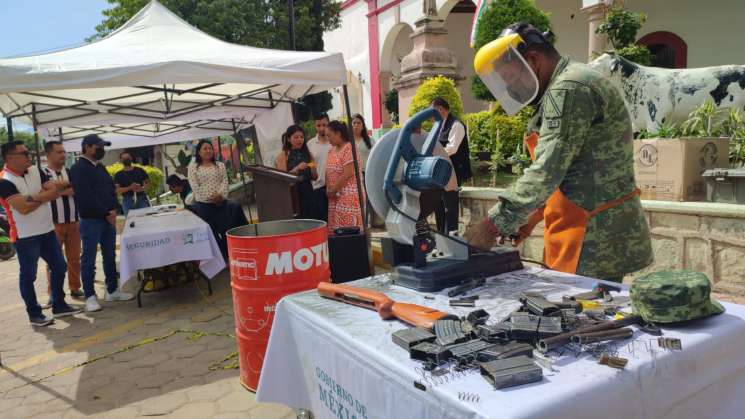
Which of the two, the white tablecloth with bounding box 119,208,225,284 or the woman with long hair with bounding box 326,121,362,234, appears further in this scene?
the woman with long hair with bounding box 326,121,362,234

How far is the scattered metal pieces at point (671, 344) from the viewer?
1.14 metres

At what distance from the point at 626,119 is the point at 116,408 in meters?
3.49

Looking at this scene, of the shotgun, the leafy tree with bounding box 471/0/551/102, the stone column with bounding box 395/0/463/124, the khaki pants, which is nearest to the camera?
the shotgun

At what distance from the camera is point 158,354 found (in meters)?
4.10

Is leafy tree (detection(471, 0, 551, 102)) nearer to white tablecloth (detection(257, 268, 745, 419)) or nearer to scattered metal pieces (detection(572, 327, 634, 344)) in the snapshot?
white tablecloth (detection(257, 268, 745, 419))

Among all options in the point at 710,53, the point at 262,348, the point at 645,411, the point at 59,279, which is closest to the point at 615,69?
the point at 710,53

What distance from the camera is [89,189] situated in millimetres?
5125

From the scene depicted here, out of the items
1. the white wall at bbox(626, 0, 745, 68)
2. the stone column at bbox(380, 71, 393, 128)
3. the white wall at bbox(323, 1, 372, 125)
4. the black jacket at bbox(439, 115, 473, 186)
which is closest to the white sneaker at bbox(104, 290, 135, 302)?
the black jacket at bbox(439, 115, 473, 186)

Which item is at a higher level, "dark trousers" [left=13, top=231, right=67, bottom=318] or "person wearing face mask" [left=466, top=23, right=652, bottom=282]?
"person wearing face mask" [left=466, top=23, right=652, bottom=282]

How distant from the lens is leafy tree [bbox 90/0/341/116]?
1302 cm

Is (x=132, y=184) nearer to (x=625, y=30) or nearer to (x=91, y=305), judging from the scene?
(x=91, y=305)

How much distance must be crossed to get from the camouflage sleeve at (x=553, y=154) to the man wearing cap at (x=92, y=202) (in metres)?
4.82

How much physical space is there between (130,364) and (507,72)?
3.71 meters

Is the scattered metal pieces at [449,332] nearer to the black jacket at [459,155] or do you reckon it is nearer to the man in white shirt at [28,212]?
the black jacket at [459,155]
